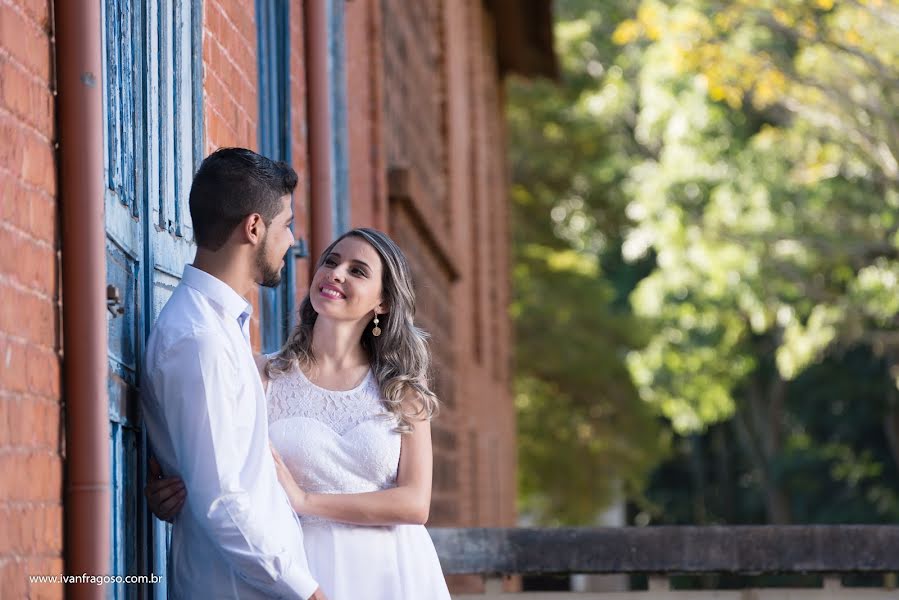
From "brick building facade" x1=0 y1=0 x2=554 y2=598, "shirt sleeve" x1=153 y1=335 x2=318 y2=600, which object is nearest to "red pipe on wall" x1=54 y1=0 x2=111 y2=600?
"brick building facade" x1=0 y1=0 x2=554 y2=598

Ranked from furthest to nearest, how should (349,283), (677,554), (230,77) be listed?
(677,554)
(230,77)
(349,283)

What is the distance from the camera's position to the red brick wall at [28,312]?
260cm

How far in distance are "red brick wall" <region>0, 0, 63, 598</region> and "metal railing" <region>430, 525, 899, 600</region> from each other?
3247mm

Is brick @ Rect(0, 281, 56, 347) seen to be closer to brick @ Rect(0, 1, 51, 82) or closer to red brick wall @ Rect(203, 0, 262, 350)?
brick @ Rect(0, 1, 51, 82)

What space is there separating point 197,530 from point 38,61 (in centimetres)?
104

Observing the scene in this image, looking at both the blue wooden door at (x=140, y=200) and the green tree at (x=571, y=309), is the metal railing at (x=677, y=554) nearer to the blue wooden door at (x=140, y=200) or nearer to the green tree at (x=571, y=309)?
the blue wooden door at (x=140, y=200)

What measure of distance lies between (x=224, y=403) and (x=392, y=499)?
2.57 ft

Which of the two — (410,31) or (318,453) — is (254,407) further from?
(410,31)

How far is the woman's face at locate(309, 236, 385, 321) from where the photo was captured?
3859 millimetres

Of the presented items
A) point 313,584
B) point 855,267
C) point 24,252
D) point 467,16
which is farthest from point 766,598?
point 855,267

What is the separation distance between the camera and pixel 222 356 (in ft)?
10.2

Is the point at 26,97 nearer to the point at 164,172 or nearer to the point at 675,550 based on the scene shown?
the point at 164,172

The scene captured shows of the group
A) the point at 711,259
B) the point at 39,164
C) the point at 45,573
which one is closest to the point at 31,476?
the point at 45,573

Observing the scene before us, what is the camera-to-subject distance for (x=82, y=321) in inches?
115
